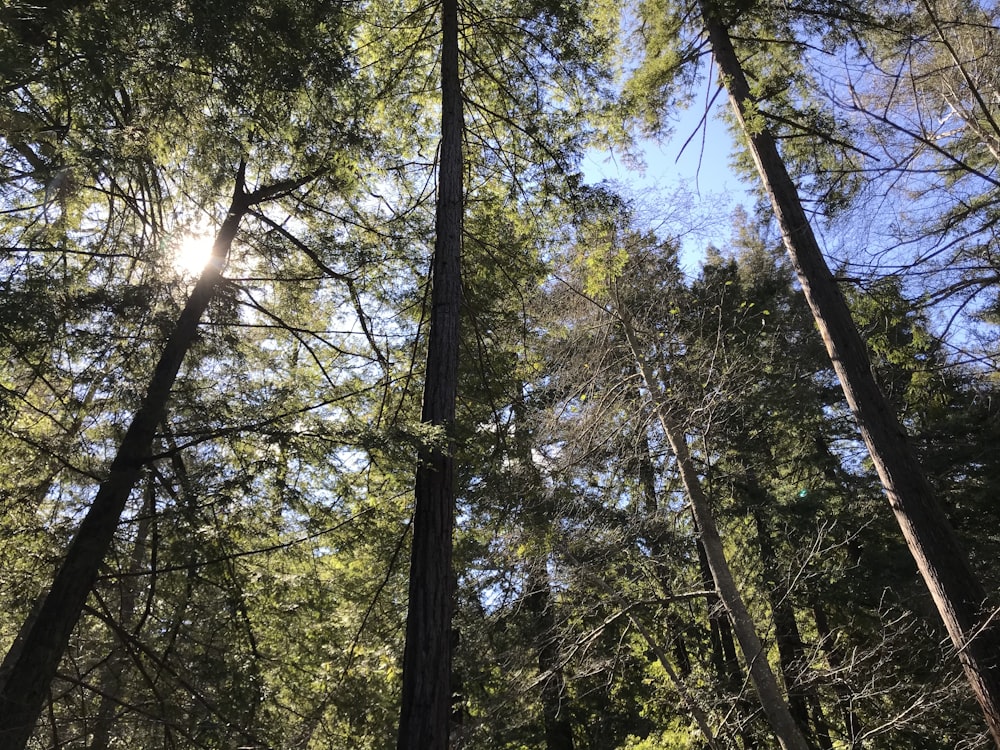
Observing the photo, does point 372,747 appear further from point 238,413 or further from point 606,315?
point 606,315

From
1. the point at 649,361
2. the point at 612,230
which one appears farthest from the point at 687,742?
the point at 612,230

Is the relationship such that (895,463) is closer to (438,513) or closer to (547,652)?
(438,513)

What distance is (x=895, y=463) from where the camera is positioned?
4.87 meters

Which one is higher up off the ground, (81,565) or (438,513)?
(81,565)

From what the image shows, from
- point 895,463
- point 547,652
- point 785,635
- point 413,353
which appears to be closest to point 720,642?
point 785,635

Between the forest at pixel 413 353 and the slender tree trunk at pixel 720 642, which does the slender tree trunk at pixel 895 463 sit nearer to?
the forest at pixel 413 353

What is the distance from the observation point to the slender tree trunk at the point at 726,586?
5793 mm

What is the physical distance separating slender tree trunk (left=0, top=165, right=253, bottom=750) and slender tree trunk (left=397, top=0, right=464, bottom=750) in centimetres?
333

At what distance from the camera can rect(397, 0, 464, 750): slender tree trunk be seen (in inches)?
127

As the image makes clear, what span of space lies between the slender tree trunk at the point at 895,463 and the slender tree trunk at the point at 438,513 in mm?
3343

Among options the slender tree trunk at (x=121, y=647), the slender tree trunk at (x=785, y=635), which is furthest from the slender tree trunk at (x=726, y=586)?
the slender tree trunk at (x=121, y=647)

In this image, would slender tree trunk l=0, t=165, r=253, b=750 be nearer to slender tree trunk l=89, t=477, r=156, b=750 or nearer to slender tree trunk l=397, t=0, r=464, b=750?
slender tree trunk l=89, t=477, r=156, b=750

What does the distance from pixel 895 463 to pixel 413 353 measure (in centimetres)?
441

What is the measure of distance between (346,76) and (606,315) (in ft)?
15.0
